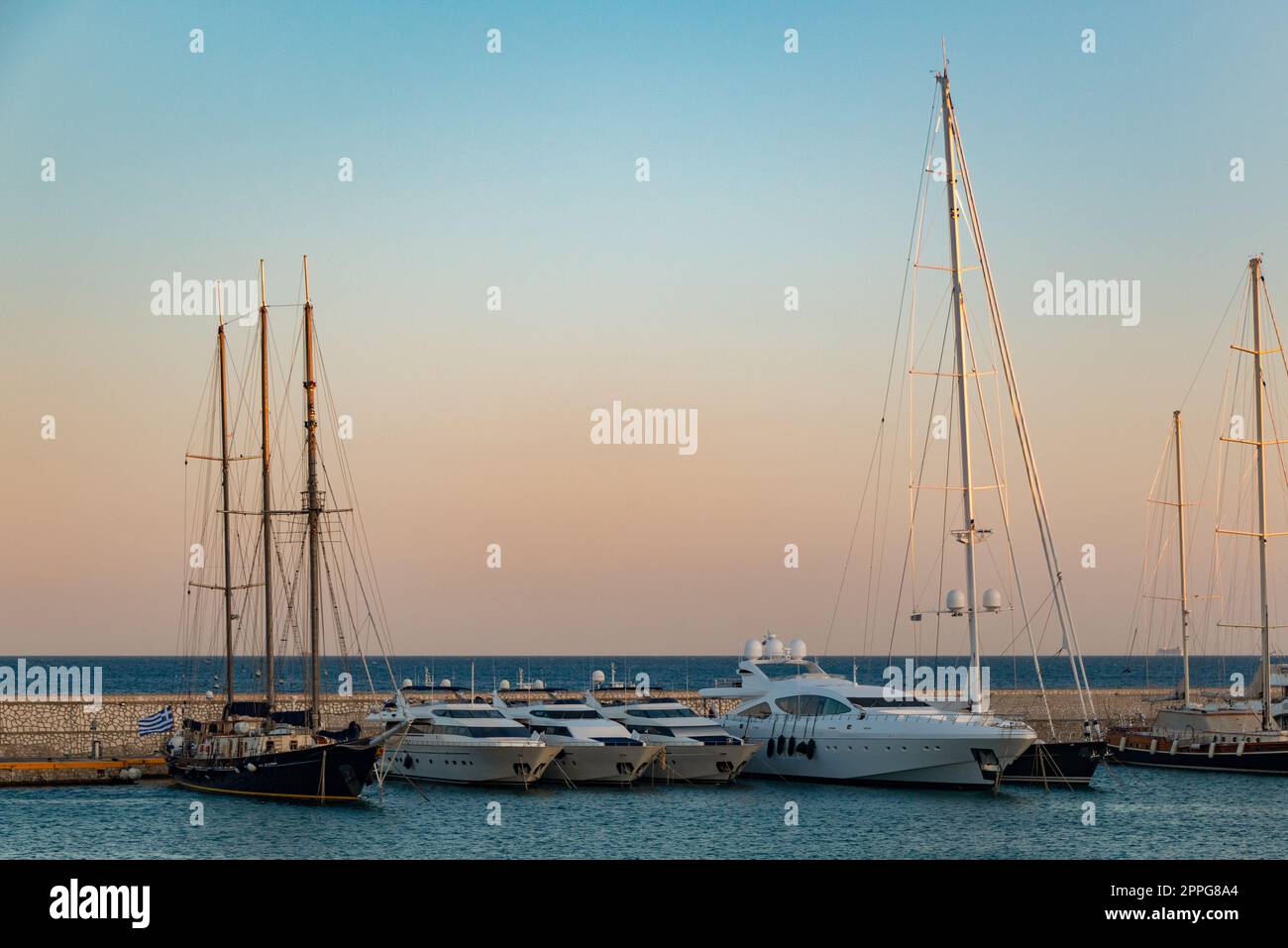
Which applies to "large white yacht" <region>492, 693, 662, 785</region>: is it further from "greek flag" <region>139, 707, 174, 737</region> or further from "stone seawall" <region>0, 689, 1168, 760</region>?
"greek flag" <region>139, 707, 174, 737</region>

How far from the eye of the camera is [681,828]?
1741 inches

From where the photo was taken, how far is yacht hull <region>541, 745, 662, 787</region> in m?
54.9

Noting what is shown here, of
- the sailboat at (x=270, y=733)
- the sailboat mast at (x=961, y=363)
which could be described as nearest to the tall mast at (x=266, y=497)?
the sailboat at (x=270, y=733)

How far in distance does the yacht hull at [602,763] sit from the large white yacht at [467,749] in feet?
2.77

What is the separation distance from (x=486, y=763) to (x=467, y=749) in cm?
106

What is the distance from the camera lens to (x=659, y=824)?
4500 centimetres

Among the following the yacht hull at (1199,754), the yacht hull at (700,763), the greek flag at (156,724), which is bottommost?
the yacht hull at (1199,754)

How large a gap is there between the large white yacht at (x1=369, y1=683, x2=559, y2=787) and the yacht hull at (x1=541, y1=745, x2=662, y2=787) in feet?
2.77

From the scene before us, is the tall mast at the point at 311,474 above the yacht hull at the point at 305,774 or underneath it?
above

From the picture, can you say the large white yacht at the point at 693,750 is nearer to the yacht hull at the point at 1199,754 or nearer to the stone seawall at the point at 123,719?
the stone seawall at the point at 123,719

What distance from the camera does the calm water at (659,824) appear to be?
4000 centimetres

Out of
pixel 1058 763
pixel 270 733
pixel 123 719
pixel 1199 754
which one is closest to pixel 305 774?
pixel 270 733

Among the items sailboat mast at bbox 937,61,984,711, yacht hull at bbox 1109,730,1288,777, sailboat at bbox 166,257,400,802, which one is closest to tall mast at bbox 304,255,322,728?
sailboat at bbox 166,257,400,802
